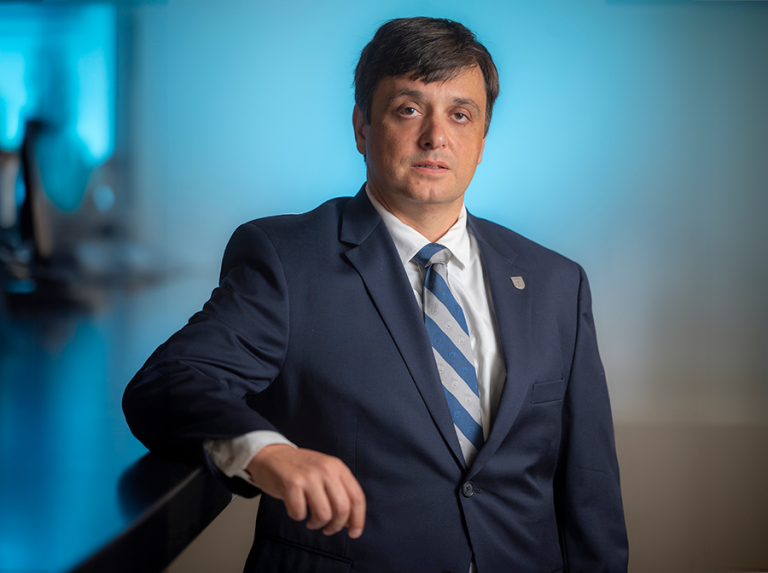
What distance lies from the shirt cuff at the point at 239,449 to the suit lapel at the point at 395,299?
0.37m

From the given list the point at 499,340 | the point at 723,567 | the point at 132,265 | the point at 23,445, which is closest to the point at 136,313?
the point at 132,265

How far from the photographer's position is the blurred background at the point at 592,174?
2555 millimetres

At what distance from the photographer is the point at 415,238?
4.28 feet

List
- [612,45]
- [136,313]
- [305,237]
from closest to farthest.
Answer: [305,237] → [612,45] → [136,313]

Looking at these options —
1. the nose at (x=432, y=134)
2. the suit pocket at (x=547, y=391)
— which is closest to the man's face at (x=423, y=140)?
the nose at (x=432, y=134)

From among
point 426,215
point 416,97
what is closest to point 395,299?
point 426,215

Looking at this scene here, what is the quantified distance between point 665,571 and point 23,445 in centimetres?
270

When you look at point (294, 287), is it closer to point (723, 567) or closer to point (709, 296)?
point (709, 296)

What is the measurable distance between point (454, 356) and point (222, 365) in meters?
0.47

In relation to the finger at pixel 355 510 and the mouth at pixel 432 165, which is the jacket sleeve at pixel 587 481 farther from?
the finger at pixel 355 510

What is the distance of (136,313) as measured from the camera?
283 centimetres

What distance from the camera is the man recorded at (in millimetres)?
1101

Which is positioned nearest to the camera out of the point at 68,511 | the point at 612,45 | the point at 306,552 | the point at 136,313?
→ the point at 68,511

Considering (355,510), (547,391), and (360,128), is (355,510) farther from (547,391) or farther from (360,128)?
(360,128)
